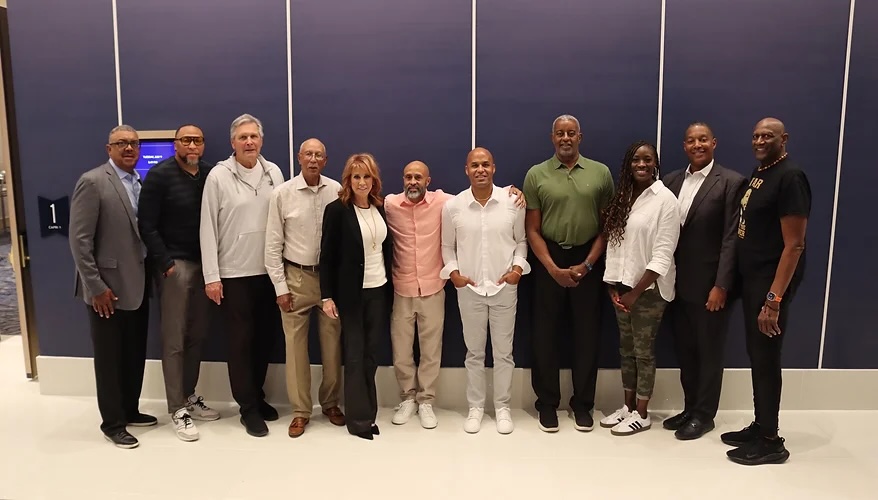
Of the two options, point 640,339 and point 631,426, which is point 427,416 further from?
point 640,339

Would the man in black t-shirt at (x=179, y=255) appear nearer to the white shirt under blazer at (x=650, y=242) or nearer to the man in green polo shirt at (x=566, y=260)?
the man in green polo shirt at (x=566, y=260)

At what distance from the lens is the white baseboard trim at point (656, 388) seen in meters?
4.29

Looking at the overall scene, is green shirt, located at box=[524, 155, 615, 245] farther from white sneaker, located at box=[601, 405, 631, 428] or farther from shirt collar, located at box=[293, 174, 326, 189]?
shirt collar, located at box=[293, 174, 326, 189]

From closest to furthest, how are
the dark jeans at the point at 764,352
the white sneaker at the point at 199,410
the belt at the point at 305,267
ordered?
the dark jeans at the point at 764,352, the belt at the point at 305,267, the white sneaker at the point at 199,410

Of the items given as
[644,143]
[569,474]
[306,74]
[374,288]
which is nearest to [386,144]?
[306,74]

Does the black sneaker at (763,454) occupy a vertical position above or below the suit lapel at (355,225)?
below

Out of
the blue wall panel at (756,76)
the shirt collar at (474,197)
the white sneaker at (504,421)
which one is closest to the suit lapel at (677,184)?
the blue wall panel at (756,76)

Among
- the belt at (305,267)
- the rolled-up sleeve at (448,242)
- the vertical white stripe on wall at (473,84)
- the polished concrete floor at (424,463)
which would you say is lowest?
the polished concrete floor at (424,463)

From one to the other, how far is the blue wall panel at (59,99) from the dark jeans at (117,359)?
107 cm

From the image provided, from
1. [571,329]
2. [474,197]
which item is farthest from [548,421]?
[474,197]

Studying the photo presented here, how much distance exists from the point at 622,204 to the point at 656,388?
4.80 ft

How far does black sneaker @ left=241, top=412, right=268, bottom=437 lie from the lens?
12.7 feet

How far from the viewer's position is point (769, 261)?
3.36 m

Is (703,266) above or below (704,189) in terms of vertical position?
below
